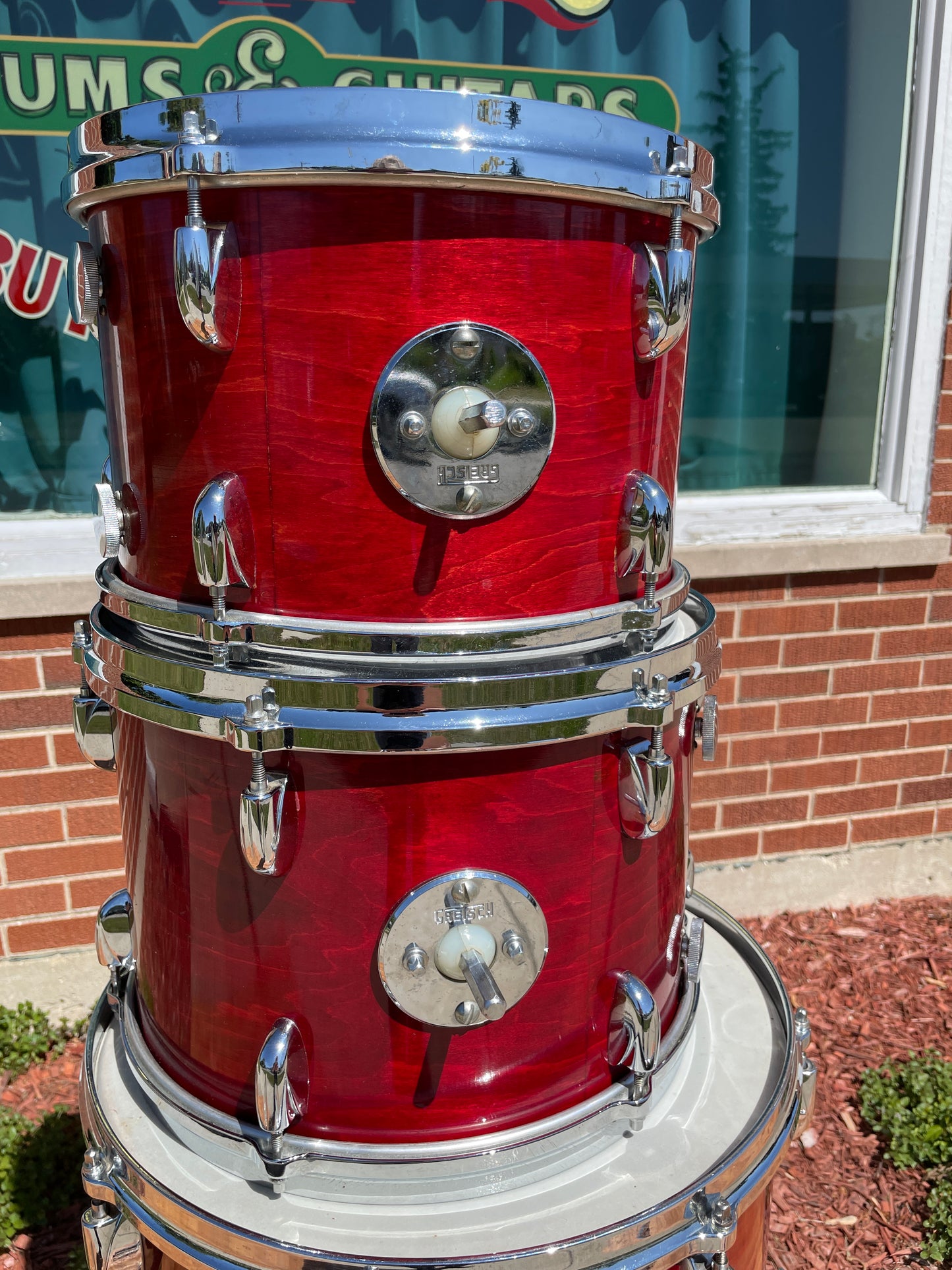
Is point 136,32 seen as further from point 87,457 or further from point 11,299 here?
point 87,457

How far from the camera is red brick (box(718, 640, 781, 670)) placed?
2.99m

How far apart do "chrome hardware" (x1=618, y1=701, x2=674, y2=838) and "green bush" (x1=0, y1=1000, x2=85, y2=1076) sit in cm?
196

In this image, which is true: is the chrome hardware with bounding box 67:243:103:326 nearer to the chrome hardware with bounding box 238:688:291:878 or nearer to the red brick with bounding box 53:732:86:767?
the chrome hardware with bounding box 238:688:291:878

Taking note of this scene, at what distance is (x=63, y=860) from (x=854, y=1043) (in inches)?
87.0

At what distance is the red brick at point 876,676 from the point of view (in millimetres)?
3133

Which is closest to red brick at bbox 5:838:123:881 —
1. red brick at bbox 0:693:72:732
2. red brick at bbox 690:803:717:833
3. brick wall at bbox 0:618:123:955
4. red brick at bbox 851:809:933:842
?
brick wall at bbox 0:618:123:955

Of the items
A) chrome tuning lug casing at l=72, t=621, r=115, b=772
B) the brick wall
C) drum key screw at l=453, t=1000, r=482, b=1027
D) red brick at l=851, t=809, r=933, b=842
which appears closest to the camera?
drum key screw at l=453, t=1000, r=482, b=1027

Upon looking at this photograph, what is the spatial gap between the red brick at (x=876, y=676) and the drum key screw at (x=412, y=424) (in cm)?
237

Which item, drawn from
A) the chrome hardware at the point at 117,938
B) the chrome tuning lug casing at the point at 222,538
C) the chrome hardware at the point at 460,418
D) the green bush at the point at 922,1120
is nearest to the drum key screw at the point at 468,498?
the chrome hardware at the point at 460,418

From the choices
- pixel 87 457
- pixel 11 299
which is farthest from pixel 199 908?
pixel 11 299

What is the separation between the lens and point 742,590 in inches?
117

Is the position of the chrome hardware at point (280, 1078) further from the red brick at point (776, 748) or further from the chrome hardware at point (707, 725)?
the red brick at point (776, 748)

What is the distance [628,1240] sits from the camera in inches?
49.5

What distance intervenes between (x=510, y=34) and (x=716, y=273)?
90 centimetres
